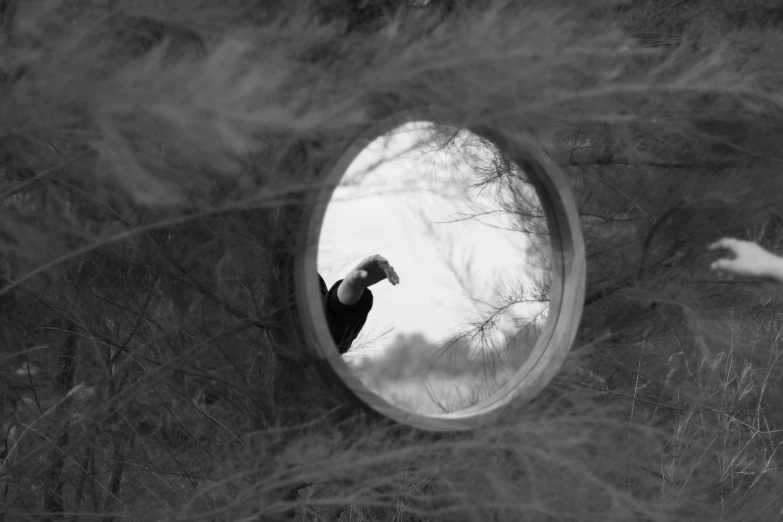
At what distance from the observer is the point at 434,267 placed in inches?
56.4

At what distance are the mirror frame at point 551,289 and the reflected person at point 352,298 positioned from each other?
0.11 feet

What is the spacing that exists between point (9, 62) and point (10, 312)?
537mm

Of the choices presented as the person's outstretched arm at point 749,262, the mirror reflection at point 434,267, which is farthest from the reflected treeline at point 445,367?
the person's outstretched arm at point 749,262

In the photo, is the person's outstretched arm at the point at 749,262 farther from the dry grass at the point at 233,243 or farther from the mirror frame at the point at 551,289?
the mirror frame at the point at 551,289

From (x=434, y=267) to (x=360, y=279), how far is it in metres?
0.13

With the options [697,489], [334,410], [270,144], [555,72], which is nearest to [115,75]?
[270,144]

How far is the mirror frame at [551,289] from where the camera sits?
4.30ft

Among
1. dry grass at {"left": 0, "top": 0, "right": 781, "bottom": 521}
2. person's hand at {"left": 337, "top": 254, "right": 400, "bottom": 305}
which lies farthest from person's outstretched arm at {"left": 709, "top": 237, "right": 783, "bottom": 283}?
person's hand at {"left": 337, "top": 254, "right": 400, "bottom": 305}

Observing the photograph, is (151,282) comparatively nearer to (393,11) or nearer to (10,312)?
(10,312)

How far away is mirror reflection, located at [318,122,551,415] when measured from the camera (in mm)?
1355

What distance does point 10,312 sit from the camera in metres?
1.52

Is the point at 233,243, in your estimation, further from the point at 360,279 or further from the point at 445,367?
the point at 445,367

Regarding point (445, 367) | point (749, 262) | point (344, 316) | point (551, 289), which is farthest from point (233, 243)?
point (749, 262)

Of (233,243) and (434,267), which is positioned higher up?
(233,243)
